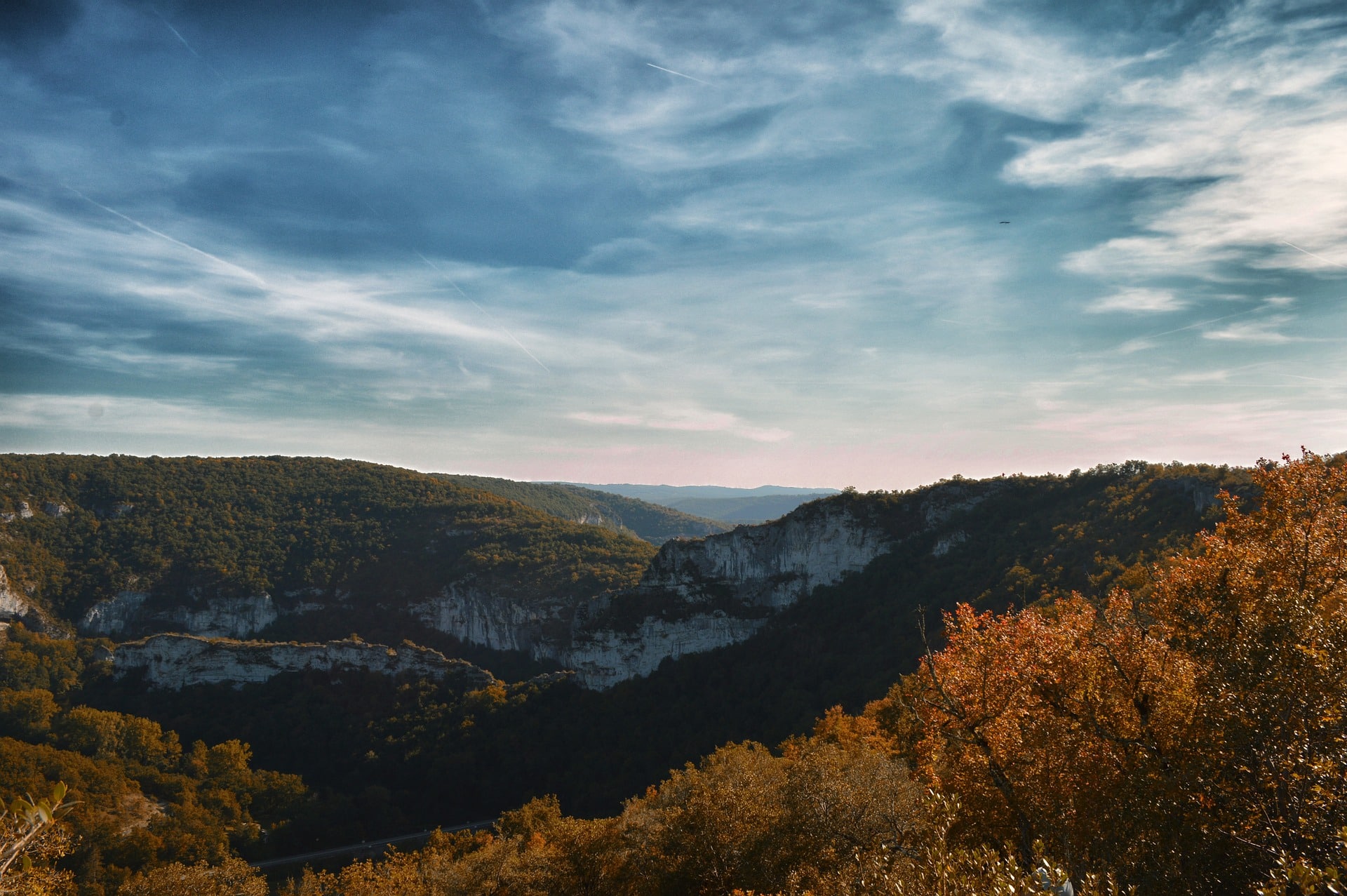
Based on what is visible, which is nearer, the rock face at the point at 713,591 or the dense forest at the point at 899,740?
the dense forest at the point at 899,740

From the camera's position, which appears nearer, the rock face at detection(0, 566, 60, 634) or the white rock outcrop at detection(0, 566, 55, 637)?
the rock face at detection(0, 566, 60, 634)

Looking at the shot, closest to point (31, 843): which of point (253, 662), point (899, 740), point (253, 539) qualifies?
point (899, 740)

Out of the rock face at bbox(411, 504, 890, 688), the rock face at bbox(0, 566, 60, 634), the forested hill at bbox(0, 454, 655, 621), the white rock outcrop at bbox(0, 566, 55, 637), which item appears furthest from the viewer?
the forested hill at bbox(0, 454, 655, 621)

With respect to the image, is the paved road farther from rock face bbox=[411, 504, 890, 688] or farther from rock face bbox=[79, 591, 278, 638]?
rock face bbox=[79, 591, 278, 638]

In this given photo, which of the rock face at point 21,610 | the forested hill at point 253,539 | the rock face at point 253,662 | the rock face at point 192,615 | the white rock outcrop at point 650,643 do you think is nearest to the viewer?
the white rock outcrop at point 650,643

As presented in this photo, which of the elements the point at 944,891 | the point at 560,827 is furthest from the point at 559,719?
the point at 944,891

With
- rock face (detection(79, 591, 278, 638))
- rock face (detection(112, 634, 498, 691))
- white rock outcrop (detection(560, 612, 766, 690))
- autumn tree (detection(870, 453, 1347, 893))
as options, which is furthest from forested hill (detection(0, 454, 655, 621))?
autumn tree (detection(870, 453, 1347, 893))

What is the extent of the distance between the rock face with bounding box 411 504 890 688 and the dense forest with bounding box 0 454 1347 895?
10.2 ft

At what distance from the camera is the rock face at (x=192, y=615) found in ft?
378

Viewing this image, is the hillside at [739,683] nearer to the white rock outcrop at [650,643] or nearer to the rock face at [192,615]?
the white rock outcrop at [650,643]

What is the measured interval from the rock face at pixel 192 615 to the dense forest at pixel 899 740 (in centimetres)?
3466

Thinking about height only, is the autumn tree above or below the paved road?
above

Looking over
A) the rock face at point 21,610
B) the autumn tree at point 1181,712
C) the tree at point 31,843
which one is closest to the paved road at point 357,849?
the tree at point 31,843

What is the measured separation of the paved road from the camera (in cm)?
5603
